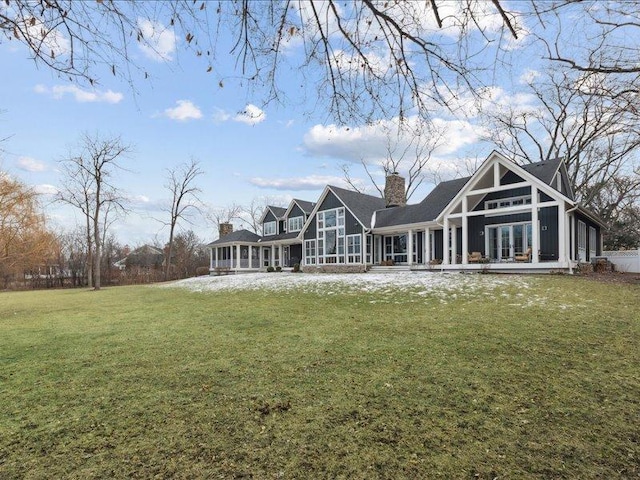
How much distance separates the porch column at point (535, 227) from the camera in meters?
16.0

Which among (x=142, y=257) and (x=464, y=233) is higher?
(x=464, y=233)

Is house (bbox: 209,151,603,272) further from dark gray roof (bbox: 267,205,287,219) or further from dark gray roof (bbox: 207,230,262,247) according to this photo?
dark gray roof (bbox: 207,230,262,247)

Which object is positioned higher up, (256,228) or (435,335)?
(256,228)

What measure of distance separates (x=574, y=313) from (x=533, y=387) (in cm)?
503

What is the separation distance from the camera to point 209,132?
569 cm

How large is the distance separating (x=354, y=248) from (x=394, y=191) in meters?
5.78

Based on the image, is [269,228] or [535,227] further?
[269,228]

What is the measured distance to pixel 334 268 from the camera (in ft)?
80.1

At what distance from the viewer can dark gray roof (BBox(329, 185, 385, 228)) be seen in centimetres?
2417

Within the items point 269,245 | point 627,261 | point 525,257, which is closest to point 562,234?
point 525,257

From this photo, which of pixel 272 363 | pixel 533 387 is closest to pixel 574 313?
pixel 533 387

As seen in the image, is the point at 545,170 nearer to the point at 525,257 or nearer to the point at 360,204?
the point at 525,257

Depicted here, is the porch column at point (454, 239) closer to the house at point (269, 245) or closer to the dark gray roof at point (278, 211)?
the house at point (269, 245)

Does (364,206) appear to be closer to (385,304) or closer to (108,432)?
(385,304)
